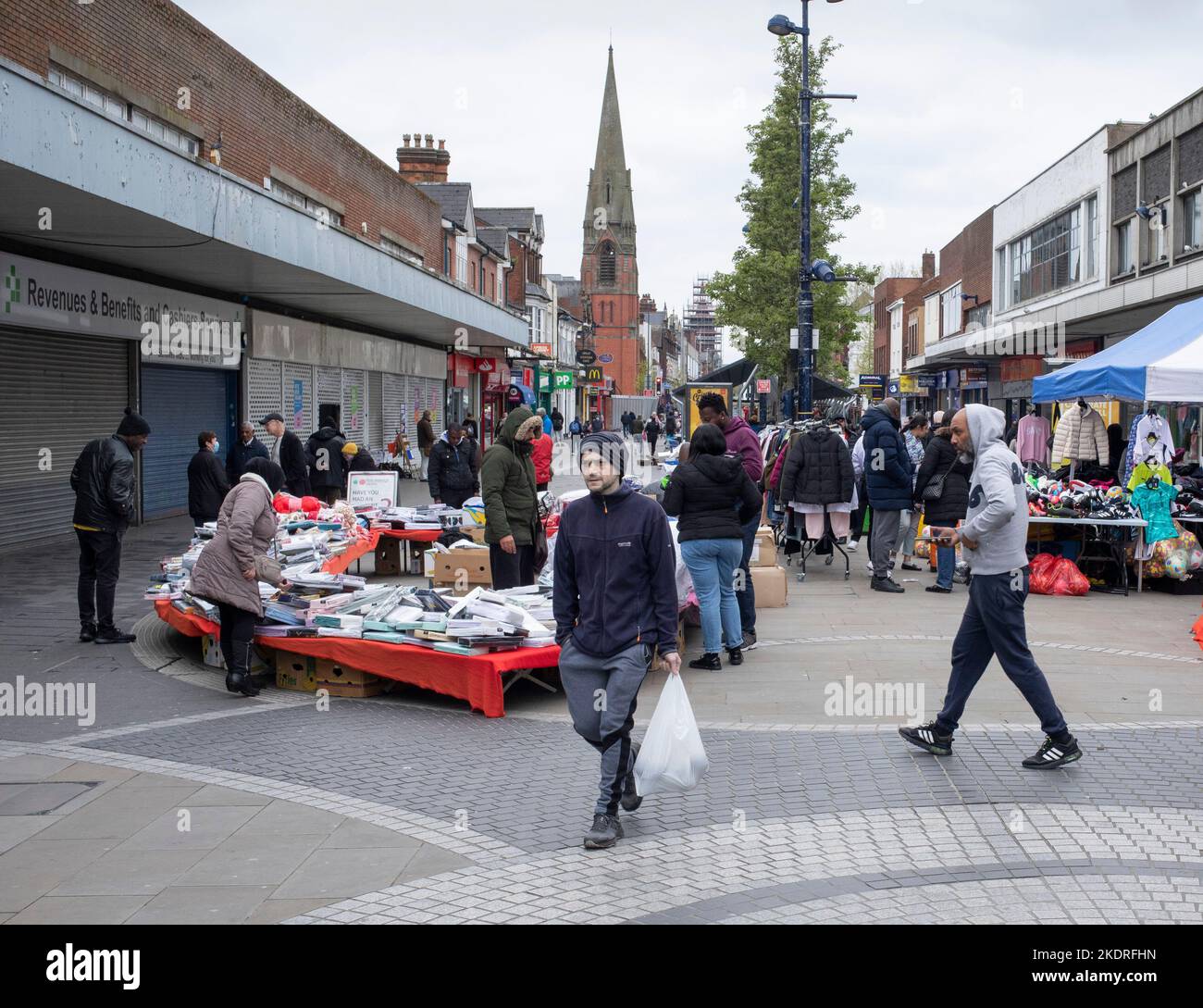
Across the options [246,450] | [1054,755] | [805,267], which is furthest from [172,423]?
[1054,755]

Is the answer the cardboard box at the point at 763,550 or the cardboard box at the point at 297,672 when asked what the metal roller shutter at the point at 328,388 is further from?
the cardboard box at the point at 297,672

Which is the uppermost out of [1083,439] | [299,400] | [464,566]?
[299,400]

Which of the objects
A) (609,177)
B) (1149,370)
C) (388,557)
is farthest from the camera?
Result: (609,177)

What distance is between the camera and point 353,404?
98.2 ft

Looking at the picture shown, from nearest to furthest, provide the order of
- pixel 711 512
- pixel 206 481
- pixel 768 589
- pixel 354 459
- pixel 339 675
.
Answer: pixel 339 675, pixel 711 512, pixel 768 589, pixel 206 481, pixel 354 459

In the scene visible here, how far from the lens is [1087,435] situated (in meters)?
16.1

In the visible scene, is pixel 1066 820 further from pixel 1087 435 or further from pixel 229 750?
pixel 1087 435

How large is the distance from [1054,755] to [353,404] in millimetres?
25183

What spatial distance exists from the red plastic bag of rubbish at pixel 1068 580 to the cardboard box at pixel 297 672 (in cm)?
811

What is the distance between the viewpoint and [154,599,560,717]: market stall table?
787 cm

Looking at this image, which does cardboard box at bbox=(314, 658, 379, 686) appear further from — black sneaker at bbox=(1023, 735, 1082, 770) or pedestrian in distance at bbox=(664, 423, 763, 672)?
black sneaker at bbox=(1023, 735, 1082, 770)

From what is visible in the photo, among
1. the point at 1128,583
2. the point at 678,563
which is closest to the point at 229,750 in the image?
the point at 678,563

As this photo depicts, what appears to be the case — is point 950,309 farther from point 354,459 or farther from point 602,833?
point 602,833

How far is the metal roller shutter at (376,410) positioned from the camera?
3167 cm
